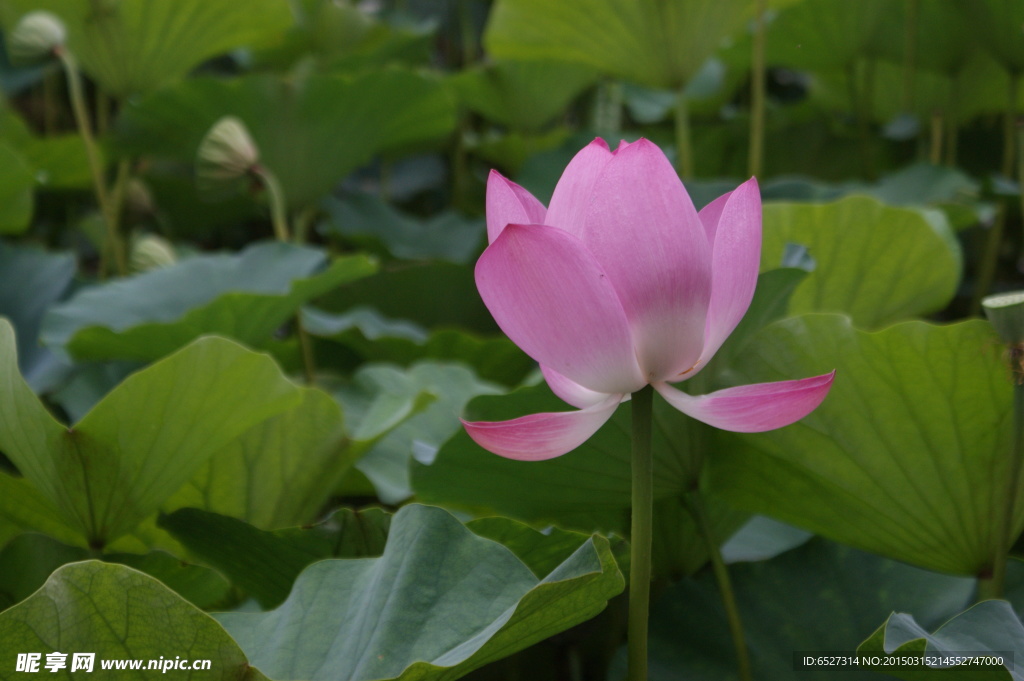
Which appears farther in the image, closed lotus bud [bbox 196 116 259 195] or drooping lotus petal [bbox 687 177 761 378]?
closed lotus bud [bbox 196 116 259 195]

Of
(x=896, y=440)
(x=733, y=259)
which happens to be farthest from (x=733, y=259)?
(x=896, y=440)

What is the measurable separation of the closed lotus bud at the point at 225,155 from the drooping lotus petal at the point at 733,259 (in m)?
0.70

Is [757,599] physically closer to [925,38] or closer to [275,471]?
[275,471]

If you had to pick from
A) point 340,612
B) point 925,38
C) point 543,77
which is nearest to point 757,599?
point 340,612

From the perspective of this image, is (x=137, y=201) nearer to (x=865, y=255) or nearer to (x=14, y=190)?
(x=14, y=190)

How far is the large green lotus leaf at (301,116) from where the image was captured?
3.89ft

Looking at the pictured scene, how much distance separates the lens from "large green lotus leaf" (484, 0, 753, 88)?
1.00 meters

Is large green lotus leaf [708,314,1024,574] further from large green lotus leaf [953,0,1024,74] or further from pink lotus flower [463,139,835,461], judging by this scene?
large green lotus leaf [953,0,1024,74]

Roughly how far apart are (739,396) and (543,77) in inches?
47.1

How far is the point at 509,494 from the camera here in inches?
21.1

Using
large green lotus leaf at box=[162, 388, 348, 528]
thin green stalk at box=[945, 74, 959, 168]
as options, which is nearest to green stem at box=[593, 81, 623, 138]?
thin green stalk at box=[945, 74, 959, 168]

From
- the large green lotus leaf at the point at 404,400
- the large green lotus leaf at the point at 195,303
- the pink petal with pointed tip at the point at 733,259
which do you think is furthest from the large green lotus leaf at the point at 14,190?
the pink petal with pointed tip at the point at 733,259

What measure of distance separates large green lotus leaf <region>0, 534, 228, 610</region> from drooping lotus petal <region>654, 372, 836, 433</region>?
0.34 m

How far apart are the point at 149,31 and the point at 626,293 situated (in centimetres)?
106
